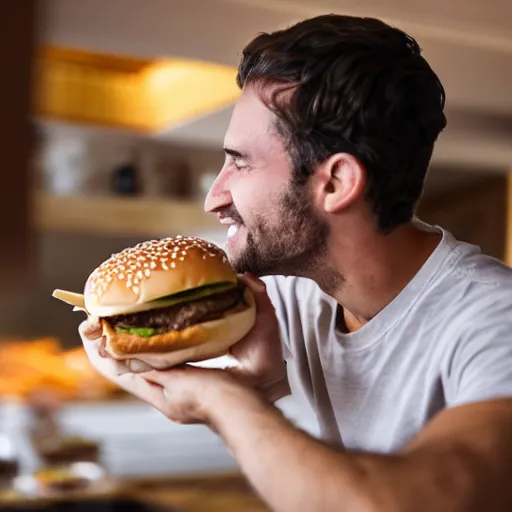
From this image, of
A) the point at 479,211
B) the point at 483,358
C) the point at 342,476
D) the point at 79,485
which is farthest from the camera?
the point at 79,485

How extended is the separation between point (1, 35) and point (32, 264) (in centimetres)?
15

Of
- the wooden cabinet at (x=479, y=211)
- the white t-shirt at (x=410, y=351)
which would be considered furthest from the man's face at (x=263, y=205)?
the wooden cabinet at (x=479, y=211)

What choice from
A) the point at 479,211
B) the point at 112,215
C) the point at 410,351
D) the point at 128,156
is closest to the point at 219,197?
the point at 410,351

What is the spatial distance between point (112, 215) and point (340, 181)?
1.83 m

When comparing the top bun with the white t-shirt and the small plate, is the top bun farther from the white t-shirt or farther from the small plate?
the small plate

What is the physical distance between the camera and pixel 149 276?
2.59ft

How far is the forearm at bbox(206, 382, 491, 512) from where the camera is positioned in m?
0.65

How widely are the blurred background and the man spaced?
0.12m

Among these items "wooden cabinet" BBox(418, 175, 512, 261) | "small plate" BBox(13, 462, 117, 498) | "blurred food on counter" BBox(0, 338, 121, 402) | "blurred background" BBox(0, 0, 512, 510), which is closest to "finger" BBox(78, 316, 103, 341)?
"blurred background" BBox(0, 0, 512, 510)

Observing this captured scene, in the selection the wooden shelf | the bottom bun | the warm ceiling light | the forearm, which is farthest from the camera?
the wooden shelf

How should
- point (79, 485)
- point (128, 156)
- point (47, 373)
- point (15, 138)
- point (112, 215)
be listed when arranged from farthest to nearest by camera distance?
point (47, 373)
point (112, 215)
point (128, 156)
point (79, 485)
point (15, 138)

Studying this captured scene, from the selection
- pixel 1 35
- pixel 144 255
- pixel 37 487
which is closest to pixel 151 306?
pixel 144 255

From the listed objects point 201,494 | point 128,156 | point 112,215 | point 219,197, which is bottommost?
point 201,494

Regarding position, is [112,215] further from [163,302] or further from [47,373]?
[163,302]
